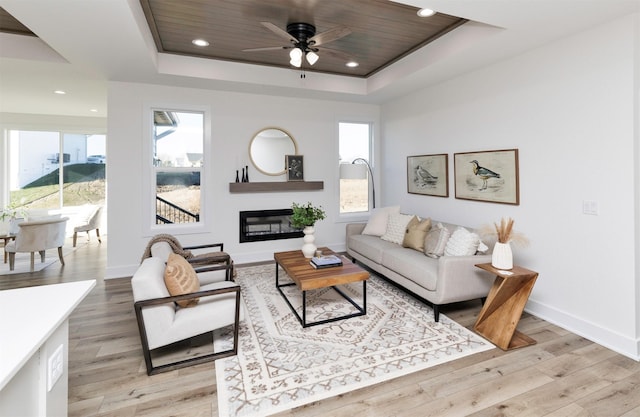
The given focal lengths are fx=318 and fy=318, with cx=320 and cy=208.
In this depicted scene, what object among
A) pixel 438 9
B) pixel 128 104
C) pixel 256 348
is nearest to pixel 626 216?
pixel 438 9

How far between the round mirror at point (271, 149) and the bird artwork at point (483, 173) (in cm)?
281

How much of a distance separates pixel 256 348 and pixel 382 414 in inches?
45.1

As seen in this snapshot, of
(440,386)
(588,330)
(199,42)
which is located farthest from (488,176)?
(199,42)

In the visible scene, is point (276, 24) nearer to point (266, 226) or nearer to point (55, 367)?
point (266, 226)

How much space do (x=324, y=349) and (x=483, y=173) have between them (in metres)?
2.80

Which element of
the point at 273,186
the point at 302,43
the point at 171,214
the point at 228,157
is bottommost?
the point at 171,214

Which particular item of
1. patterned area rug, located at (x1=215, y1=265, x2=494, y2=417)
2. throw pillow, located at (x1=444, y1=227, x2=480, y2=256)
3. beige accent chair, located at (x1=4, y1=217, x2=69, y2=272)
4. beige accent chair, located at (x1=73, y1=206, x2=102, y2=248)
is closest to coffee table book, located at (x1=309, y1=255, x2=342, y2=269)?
patterned area rug, located at (x1=215, y1=265, x2=494, y2=417)

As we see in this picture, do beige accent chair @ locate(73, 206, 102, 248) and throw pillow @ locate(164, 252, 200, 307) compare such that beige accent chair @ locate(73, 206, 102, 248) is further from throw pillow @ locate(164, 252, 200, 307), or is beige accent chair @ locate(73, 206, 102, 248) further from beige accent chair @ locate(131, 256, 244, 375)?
throw pillow @ locate(164, 252, 200, 307)

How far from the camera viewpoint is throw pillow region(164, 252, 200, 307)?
2371 mm

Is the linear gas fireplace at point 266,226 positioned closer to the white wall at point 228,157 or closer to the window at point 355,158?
the white wall at point 228,157

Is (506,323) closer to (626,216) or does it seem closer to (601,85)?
(626,216)

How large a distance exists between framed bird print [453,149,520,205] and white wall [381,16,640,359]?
89mm

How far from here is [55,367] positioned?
1237 millimetres

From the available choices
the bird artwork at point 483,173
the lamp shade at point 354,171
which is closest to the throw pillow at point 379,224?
the lamp shade at point 354,171
